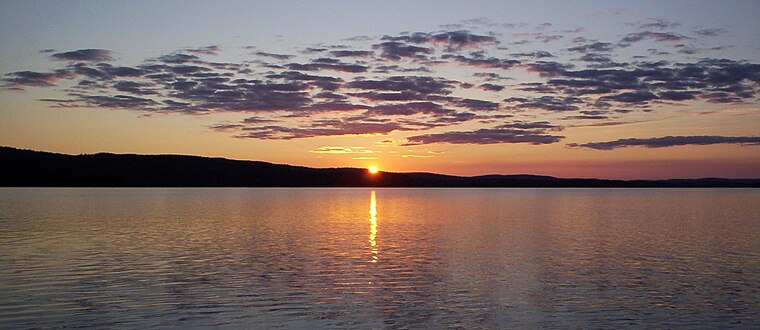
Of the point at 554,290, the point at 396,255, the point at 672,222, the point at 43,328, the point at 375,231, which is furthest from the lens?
the point at 672,222

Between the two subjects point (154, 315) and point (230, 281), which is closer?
point (154, 315)

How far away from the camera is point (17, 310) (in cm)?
2045

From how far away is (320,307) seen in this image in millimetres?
21422

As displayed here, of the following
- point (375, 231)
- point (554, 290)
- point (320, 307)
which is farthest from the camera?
point (375, 231)

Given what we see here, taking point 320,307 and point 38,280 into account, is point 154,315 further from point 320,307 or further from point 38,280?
point 38,280

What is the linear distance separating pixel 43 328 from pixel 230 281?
851 centimetres

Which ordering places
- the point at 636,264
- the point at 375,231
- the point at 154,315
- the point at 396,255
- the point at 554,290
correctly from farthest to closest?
the point at 375,231, the point at 396,255, the point at 636,264, the point at 554,290, the point at 154,315

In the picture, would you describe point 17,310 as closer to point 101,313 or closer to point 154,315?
point 101,313

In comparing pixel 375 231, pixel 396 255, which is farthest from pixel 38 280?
pixel 375 231

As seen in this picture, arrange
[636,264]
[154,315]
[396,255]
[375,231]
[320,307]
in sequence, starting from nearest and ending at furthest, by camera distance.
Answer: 1. [154,315]
2. [320,307]
3. [636,264]
4. [396,255]
5. [375,231]

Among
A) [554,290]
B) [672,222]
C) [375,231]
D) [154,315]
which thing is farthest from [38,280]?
[672,222]

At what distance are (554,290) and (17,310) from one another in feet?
56.8

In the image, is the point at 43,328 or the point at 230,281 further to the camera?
the point at 230,281

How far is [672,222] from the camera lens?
63.7m
